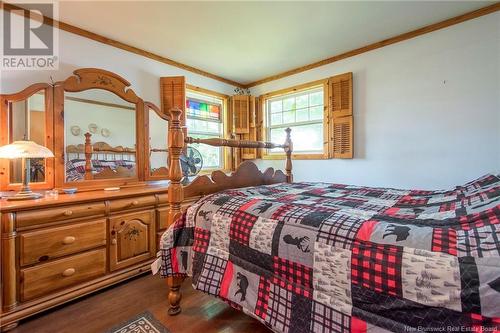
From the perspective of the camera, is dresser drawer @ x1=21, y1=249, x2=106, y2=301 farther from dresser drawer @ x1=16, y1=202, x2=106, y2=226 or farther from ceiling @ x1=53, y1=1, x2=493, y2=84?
ceiling @ x1=53, y1=1, x2=493, y2=84

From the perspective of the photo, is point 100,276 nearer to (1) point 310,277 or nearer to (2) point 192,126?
(1) point 310,277

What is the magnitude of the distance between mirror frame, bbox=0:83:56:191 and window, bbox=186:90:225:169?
1557mm

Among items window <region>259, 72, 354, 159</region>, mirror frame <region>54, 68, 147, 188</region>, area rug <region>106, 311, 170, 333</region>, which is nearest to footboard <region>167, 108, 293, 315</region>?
area rug <region>106, 311, 170, 333</region>

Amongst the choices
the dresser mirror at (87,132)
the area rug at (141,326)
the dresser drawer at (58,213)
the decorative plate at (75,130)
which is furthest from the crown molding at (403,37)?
the area rug at (141,326)

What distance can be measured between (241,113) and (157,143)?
5.02 ft

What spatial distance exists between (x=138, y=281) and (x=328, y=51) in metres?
3.18

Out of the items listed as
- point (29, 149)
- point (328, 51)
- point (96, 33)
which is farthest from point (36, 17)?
point (328, 51)

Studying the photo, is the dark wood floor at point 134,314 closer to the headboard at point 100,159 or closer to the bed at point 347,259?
the bed at point 347,259

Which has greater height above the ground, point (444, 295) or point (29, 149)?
point (29, 149)

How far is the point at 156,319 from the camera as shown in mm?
1562

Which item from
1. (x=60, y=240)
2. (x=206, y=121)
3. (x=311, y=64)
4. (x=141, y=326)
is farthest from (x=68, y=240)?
(x=311, y=64)

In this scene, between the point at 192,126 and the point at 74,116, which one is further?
the point at 192,126

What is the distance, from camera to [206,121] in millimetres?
3676

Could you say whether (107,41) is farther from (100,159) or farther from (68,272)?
(68,272)
